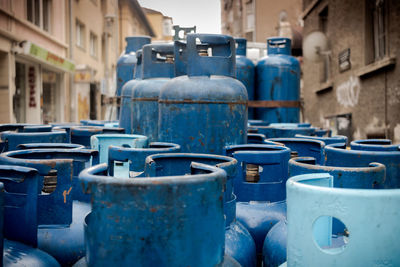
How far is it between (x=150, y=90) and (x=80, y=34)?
41.1ft

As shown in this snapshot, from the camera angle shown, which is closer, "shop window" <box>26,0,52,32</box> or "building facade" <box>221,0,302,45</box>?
"shop window" <box>26,0,52,32</box>

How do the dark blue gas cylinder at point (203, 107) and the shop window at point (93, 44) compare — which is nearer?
the dark blue gas cylinder at point (203, 107)

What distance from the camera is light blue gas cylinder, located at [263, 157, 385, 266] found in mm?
1781

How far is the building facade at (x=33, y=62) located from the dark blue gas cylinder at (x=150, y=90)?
19.7 ft

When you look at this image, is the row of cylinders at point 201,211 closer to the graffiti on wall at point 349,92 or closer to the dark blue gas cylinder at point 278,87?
the dark blue gas cylinder at point 278,87

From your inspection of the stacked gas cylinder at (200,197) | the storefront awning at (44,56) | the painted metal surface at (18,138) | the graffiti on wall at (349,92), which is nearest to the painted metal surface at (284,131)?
the stacked gas cylinder at (200,197)

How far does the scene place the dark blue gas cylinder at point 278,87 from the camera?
20.5 feet

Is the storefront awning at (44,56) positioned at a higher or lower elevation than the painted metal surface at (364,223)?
higher

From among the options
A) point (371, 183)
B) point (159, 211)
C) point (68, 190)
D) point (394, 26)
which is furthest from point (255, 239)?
point (394, 26)

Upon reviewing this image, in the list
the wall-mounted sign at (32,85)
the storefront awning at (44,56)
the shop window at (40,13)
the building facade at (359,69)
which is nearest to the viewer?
the building facade at (359,69)

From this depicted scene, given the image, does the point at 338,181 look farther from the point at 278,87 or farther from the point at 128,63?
the point at 128,63

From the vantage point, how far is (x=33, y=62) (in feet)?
35.9

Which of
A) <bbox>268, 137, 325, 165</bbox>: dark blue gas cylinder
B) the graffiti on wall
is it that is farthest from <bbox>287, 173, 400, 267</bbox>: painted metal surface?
the graffiti on wall

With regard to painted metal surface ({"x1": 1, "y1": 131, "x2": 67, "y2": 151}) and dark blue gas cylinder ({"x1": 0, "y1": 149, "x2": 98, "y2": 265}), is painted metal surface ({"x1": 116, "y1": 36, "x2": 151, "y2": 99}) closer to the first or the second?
painted metal surface ({"x1": 1, "y1": 131, "x2": 67, "y2": 151})
